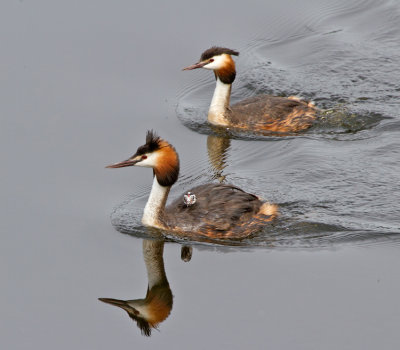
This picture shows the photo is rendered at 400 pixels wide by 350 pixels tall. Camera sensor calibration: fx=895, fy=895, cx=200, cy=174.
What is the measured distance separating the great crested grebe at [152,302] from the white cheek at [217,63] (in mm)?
4779

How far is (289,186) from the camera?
39.9ft

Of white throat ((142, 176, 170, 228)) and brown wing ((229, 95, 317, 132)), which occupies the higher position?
brown wing ((229, 95, 317, 132))

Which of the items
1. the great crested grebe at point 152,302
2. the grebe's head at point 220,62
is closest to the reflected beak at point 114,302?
the great crested grebe at point 152,302

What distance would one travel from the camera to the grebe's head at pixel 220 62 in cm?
1448

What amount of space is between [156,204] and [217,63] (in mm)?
4264

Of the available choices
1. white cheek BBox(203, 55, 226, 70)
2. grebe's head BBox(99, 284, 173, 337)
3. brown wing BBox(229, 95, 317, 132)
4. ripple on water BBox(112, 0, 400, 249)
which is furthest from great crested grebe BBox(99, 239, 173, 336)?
white cheek BBox(203, 55, 226, 70)

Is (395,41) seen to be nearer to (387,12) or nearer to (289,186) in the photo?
(387,12)

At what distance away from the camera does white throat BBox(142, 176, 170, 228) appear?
436 inches

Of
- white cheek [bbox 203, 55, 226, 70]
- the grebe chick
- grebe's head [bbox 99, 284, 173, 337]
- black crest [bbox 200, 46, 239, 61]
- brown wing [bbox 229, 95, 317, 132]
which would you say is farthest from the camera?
white cheek [bbox 203, 55, 226, 70]

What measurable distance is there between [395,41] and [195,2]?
3.90m

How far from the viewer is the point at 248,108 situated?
47.2 ft

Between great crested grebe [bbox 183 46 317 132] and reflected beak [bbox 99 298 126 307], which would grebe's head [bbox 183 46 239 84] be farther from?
reflected beak [bbox 99 298 126 307]

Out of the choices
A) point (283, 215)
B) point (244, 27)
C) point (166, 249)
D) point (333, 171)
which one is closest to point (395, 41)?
point (244, 27)

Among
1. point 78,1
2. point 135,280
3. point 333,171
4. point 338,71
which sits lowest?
point 135,280
